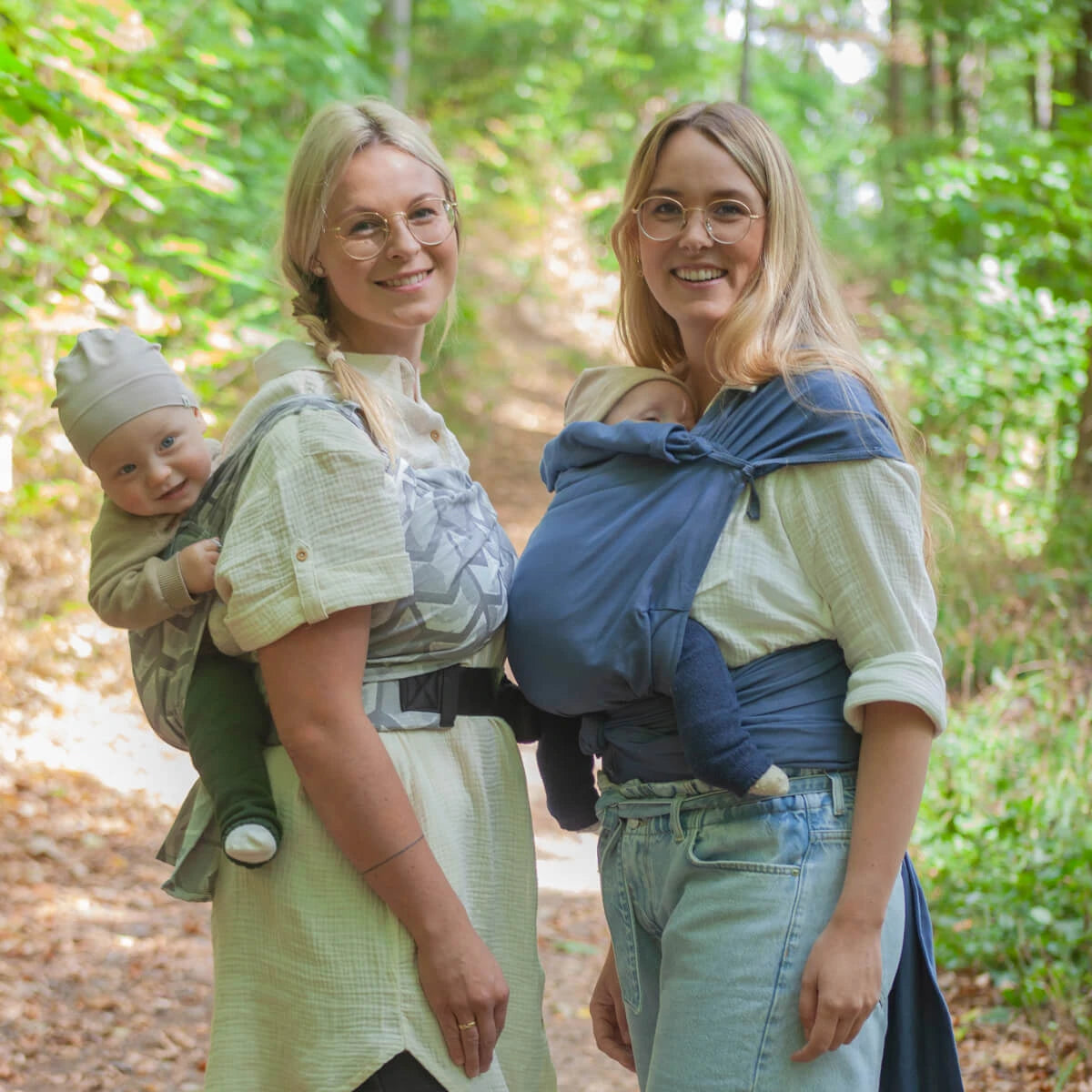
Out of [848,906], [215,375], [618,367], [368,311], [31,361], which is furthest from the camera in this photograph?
[215,375]

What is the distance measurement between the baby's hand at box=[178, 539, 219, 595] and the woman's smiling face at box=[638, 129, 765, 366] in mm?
952

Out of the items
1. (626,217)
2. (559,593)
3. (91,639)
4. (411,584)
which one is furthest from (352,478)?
(91,639)

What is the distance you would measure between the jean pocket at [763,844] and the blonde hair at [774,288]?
575 millimetres

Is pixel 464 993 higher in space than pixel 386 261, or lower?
lower

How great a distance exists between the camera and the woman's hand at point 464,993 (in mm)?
1877

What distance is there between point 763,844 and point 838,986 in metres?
0.23

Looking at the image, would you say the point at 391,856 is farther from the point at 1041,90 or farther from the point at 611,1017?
the point at 1041,90

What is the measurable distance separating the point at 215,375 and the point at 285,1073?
6.83 m

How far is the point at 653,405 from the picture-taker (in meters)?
2.27

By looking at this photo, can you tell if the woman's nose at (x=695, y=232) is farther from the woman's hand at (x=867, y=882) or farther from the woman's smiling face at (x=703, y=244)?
the woman's hand at (x=867, y=882)

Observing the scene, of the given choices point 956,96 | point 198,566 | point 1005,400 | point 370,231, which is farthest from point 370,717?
point 956,96

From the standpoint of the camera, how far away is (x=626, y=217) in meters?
2.41

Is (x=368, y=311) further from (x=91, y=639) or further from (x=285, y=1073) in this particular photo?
(x=91, y=639)

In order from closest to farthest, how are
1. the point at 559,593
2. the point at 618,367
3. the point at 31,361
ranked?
the point at 559,593 → the point at 618,367 → the point at 31,361
